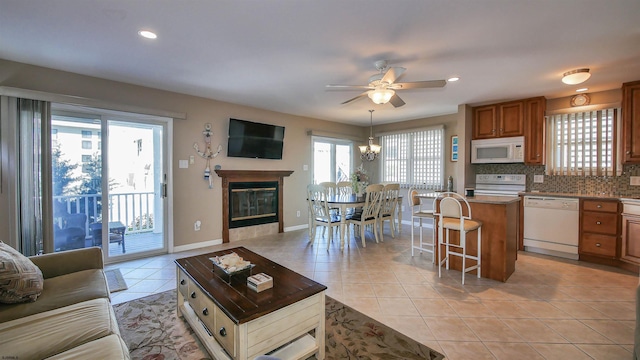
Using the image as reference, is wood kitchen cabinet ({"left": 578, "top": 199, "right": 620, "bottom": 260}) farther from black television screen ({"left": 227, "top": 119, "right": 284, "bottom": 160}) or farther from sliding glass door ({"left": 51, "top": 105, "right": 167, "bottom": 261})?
sliding glass door ({"left": 51, "top": 105, "right": 167, "bottom": 261})

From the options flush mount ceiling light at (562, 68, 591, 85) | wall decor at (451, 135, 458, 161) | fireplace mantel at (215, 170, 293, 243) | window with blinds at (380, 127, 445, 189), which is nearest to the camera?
flush mount ceiling light at (562, 68, 591, 85)

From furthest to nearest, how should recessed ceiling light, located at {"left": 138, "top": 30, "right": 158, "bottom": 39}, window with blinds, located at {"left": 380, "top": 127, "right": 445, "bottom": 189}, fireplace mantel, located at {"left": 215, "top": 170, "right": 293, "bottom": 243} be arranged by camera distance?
window with blinds, located at {"left": 380, "top": 127, "right": 445, "bottom": 189}, fireplace mantel, located at {"left": 215, "top": 170, "right": 293, "bottom": 243}, recessed ceiling light, located at {"left": 138, "top": 30, "right": 158, "bottom": 39}

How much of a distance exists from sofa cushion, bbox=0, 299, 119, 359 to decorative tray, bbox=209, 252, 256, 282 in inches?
24.7

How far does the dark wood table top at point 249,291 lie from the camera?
4.82 feet

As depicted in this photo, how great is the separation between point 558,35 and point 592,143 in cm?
256

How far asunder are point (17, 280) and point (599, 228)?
5.69 metres

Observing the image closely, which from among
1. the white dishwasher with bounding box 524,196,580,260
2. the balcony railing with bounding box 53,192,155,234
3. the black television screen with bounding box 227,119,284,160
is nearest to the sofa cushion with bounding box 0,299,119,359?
the balcony railing with bounding box 53,192,155,234

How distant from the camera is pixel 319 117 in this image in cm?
578

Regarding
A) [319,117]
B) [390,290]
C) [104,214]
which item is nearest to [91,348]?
[390,290]

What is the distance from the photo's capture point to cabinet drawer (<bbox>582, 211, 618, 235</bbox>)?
339 cm

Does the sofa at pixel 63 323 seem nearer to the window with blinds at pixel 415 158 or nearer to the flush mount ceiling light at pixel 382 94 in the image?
the flush mount ceiling light at pixel 382 94

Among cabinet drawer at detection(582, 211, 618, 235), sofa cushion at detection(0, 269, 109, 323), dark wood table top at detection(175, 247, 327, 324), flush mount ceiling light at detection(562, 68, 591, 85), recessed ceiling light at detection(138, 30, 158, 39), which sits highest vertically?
recessed ceiling light at detection(138, 30, 158, 39)

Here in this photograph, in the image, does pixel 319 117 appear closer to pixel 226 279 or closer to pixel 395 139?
pixel 395 139

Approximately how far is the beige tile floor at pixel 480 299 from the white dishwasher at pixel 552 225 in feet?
0.67
